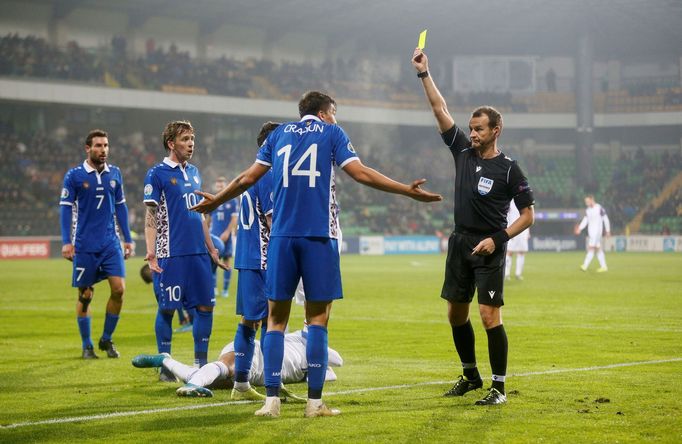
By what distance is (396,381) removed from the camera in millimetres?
9773

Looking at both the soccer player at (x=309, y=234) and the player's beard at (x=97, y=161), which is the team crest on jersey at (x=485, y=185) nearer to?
the soccer player at (x=309, y=234)

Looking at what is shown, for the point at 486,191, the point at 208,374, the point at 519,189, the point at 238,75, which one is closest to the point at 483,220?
the point at 486,191

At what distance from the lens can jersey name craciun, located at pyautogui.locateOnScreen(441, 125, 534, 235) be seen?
8.55 m

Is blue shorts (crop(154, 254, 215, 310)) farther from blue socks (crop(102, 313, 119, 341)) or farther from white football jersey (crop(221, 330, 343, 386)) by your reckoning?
blue socks (crop(102, 313, 119, 341))

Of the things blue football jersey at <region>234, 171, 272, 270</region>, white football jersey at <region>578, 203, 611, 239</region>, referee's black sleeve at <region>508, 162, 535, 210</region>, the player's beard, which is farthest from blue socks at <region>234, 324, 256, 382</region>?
white football jersey at <region>578, 203, 611, 239</region>

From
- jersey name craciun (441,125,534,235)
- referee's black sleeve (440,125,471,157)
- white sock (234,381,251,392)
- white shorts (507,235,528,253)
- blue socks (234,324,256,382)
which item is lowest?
white sock (234,381,251,392)

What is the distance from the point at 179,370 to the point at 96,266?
11.0 feet

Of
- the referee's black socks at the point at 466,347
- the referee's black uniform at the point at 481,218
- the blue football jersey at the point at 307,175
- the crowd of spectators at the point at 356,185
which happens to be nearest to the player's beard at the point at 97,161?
the blue football jersey at the point at 307,175

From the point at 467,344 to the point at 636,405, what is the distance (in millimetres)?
1565

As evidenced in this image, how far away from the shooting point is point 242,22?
60875 millimetres

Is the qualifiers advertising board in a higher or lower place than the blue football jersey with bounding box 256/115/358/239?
lower

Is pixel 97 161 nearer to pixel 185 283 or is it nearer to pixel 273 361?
pixel 185 283

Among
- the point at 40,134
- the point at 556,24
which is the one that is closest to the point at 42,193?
the point at 40,134

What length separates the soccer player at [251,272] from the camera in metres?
8.93
